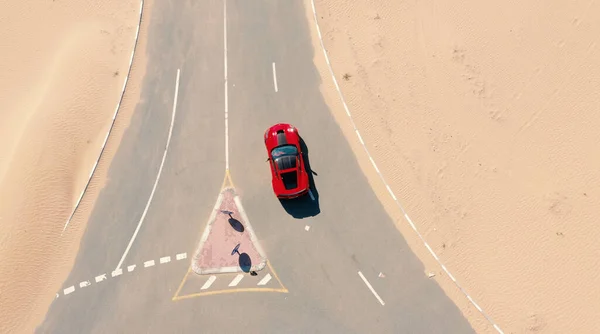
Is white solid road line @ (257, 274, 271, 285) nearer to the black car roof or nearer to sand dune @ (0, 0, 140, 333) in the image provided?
the black car roof

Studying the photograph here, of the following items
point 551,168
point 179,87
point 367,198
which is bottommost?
point 551,168

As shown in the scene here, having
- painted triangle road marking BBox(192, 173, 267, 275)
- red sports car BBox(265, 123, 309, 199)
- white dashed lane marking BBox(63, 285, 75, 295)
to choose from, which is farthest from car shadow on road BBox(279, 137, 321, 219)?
white dashed lane marking BBox(63, 285, 75, 295)

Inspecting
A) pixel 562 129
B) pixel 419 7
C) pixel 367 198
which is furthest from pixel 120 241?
pixel 562 129

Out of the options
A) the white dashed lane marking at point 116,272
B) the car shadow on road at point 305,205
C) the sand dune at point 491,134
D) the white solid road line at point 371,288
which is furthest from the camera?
the car shadow on road at point 305,205

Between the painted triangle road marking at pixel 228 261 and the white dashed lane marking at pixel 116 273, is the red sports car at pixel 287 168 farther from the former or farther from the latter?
the white dashed lane marking at pixel 116 273

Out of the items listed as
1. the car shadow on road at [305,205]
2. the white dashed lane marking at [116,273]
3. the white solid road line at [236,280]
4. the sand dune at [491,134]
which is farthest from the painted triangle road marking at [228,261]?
the sand dune at [491,134]

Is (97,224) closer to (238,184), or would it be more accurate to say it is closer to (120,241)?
(120,241)

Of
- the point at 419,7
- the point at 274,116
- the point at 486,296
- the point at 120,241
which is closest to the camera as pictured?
the point at 486,296
